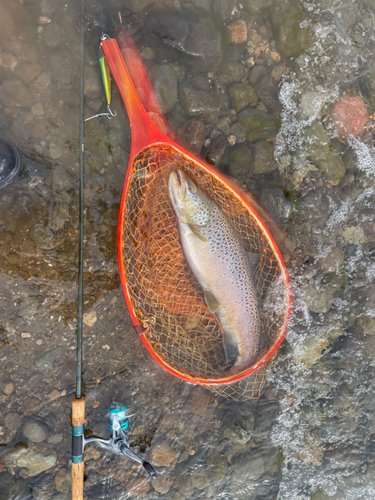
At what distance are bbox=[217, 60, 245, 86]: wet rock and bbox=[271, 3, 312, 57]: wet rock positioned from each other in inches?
21.4

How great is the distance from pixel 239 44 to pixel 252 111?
797 mm

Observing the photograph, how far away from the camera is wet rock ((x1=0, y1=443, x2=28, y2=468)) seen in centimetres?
331

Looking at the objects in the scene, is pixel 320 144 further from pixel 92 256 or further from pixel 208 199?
pixel 92 256

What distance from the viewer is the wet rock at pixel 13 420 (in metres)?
3.30

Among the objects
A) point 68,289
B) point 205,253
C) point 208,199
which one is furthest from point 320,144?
point 68,289

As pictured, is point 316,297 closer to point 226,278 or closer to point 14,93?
point 226,278

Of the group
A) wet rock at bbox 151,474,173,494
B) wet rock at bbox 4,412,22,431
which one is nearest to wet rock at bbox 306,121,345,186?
wet rock at bbox 151,474,173,494

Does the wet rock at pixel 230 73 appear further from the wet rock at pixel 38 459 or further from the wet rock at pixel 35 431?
the wet rock at pixel 38 459

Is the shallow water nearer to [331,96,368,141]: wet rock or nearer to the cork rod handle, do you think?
[331,96,368,141]: wet rock

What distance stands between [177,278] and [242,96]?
230 centimetres

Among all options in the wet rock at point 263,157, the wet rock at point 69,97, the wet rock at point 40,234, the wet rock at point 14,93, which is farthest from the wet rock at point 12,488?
the wet rock at point 263,157

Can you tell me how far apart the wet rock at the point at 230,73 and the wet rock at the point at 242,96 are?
0.09m

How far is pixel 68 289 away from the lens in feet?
11.2

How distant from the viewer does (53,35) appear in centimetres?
321
